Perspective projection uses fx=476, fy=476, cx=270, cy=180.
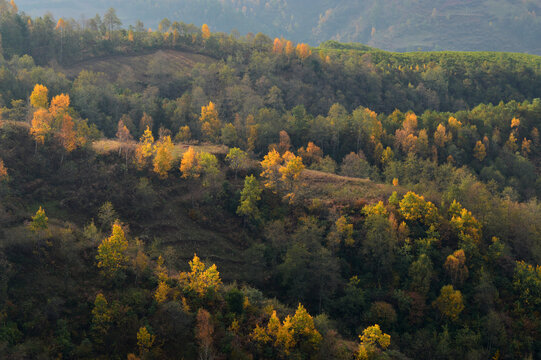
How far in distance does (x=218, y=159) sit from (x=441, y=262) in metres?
41.7

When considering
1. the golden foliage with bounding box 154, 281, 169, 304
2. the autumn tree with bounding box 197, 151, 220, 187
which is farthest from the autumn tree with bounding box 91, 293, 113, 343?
the autumn tree with bounding box 197, 151, 220, 187

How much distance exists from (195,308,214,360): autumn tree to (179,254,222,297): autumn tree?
3.16 m

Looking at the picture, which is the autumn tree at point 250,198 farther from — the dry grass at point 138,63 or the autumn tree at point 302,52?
the autumn tree at point 302,52

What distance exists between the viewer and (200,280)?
54.1 meters

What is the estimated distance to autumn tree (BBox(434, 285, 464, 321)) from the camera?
61375mm

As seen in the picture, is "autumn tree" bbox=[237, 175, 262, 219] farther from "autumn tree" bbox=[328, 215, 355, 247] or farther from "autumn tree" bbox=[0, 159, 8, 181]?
"autumn tree" bbox=[0, 159, 8, 181]

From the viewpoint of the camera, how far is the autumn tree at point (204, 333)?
46.1m

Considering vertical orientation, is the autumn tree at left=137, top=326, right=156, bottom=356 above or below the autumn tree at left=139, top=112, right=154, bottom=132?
below

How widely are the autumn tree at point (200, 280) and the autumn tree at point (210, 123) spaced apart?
51901mm

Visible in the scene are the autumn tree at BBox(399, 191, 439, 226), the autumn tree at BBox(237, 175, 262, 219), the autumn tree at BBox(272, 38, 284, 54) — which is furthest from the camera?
the autumn tree at BBox(272, 38, 284, 54)

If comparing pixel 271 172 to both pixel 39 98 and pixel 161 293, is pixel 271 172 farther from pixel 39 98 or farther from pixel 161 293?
pixel 39 98

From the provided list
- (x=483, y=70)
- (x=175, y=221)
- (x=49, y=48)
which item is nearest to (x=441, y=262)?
(x=175, y=221)

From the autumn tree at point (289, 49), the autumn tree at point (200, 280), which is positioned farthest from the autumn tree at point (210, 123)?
the autumn tree at point (289, 49)

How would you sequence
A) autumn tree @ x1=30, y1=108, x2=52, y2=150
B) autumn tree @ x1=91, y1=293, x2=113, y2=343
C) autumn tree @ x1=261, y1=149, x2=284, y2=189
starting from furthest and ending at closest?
1. autumn tree @ x1=261, y1=149, x2=284, y2=189
2. autumn tree @ x1=30, y1=108, x2=52, y2=150
3. autumn tree @ x1=91, y1=293, x2=113, y2=343
